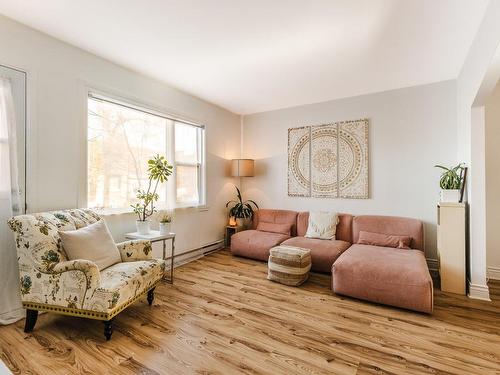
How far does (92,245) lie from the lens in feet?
7.08

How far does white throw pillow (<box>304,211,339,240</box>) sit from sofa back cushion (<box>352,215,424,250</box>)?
11.3 inches

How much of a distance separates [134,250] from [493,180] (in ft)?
13.7

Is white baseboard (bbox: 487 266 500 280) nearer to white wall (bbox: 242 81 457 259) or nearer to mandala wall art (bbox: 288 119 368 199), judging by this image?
white wall (bbox: 242 81 457 259)

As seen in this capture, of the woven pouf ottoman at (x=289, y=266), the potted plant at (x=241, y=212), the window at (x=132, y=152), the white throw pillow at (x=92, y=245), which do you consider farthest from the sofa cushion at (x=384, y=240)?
the white throw pillow at (x=92, y=245)

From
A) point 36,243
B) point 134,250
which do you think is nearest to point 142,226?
point 134,250

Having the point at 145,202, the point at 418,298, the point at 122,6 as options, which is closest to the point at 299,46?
the point at 122,6

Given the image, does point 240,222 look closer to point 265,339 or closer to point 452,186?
point 265,339

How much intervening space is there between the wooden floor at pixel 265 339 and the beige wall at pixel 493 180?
577 mm

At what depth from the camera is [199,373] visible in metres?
1.61

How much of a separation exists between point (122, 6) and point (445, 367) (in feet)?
11.3

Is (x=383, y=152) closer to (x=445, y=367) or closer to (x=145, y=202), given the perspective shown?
(x=445, y=367)

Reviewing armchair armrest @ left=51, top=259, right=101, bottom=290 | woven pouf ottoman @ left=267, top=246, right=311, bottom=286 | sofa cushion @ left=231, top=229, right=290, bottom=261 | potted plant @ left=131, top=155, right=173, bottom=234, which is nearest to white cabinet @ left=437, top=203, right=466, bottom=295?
woven pouf ottoman @ left=267, top=246, right=311, bottom=286

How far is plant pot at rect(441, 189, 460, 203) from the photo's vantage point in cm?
282

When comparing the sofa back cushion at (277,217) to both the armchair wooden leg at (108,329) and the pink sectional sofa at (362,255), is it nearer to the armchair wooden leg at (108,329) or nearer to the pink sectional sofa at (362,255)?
the pink sectional sofa at (362,255)
